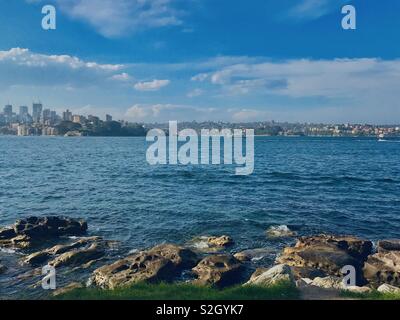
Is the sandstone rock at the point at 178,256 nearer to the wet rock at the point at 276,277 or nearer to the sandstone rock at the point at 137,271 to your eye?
the sandstone rock at the point at 137,271

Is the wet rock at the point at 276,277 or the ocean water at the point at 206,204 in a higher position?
the wet rock at the point at 276,277

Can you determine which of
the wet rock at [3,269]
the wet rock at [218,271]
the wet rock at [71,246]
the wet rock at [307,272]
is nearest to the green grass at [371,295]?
the wet rock at [307,272]

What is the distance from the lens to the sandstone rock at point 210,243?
23556mm

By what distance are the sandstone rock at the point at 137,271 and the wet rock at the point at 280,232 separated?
10620 mm

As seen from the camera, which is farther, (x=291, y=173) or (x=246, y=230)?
(x=291, y=173)

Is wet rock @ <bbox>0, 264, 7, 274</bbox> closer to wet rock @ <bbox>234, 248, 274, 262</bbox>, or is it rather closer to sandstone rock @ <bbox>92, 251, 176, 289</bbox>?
sandstone rock @ <bbox>92, 251, 176, 289</bbox>

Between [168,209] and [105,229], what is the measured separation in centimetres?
766

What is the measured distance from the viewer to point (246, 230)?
91.0 ft

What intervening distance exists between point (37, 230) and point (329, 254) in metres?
19.7
